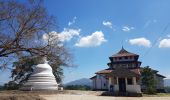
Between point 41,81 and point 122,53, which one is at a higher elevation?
point 122,53

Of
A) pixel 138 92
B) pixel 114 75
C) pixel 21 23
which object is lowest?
pixel 138 92

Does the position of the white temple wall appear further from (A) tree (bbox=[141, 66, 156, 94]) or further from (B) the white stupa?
(A) tree (bbox=[141, 66, 156, 94])

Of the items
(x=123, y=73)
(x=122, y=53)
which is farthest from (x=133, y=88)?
(x=122, y=53)

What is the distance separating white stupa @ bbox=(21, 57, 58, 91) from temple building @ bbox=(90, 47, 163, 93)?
8804 millimetres

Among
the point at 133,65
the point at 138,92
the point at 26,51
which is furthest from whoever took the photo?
the point at 133,65

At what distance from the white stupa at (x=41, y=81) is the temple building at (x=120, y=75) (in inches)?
347

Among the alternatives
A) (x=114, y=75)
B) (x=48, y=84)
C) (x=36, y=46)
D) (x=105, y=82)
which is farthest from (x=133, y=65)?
(x=36, y=46)

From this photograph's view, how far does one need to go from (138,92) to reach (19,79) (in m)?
28.3

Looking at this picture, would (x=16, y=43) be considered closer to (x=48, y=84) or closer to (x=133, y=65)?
(x=48, y=84)

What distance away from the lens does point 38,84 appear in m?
37.3

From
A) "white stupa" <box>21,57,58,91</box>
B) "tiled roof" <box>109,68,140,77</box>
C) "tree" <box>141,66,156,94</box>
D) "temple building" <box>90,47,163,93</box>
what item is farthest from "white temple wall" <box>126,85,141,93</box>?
"tree" <box>141,66,156,94</box>

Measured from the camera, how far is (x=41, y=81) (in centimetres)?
Answer: 3800

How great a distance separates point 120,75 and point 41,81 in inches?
459

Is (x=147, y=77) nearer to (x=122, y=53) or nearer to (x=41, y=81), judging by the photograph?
(x=122, y=53)
